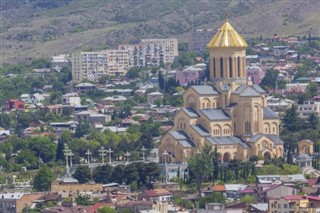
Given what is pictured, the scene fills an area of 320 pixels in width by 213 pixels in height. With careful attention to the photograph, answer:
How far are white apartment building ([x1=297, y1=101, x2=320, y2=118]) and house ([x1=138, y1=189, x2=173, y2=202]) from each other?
26.9m

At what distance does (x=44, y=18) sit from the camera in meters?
198

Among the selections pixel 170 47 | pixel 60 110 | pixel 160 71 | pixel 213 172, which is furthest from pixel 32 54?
pixel 213 172

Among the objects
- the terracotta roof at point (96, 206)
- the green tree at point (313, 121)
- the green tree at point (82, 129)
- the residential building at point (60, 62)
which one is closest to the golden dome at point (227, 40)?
the green tree at point (313, 121)

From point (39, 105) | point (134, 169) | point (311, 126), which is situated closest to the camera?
point (134, 169)

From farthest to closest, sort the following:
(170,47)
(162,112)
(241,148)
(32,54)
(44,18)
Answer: (44,18) < (32,54) < (170,47) < (162,112) < (241,148)

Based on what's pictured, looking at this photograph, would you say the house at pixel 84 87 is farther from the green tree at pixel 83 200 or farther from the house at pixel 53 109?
the green tree at pixel 83 200

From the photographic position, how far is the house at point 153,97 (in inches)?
5320

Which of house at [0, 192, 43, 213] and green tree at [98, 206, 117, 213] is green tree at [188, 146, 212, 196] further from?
green tree at [98, 206, 117, 213]

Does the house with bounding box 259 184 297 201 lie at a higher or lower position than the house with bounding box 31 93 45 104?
higher

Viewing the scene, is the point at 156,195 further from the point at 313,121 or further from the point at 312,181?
the point at 313,121

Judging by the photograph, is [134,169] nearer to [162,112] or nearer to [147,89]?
[162,112]

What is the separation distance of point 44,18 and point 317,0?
29414 millimetres

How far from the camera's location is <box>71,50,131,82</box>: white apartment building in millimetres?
154250

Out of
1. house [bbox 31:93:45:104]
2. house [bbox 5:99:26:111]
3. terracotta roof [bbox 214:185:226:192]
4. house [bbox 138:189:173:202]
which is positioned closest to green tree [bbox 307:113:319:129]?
terracotta roof [bbox 214:185:226:192]
